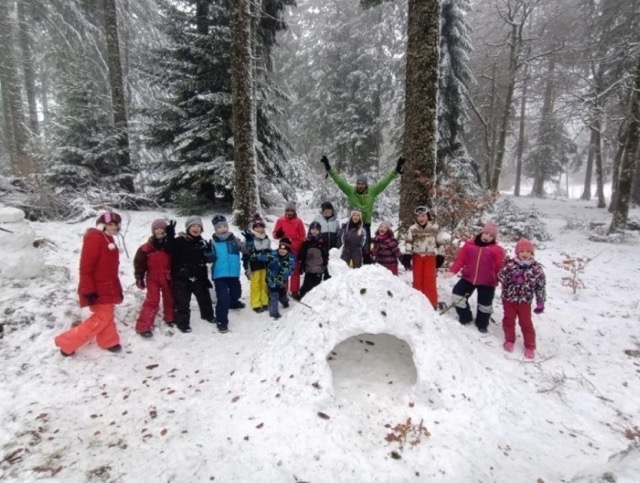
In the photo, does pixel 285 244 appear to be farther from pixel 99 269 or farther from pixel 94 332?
pixel 94 332

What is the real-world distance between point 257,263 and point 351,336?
7.81 ft

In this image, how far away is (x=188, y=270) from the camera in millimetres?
5227

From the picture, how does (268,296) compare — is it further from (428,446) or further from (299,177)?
(299,177)

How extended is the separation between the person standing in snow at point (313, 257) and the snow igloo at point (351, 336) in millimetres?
1722

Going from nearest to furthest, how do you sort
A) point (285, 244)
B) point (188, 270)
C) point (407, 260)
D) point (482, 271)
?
1. point (188, 270)
2. point (482, 271)
3. point (407, 260)
4. point (285, 244)

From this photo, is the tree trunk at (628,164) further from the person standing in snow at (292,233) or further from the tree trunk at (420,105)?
the person standing in snow at (292,233)

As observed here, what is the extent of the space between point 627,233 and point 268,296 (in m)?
12.6

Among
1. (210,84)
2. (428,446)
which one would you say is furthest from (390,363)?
(210,84)

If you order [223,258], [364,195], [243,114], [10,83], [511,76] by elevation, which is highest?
[511,76]

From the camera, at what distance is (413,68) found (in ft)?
20.8

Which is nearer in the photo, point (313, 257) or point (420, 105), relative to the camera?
point (313, 257)

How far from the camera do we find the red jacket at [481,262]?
5.43 m

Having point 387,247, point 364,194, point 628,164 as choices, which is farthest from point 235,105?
point 628,164

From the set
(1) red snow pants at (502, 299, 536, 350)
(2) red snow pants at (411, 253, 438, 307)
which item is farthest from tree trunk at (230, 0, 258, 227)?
(1) red snow pants at (502, 299, 536, 350)
